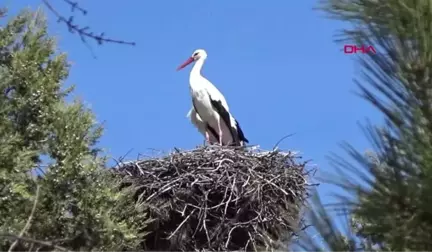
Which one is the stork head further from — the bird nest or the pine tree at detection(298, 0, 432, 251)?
the pine tree at detection(298, 0, 432, 251)

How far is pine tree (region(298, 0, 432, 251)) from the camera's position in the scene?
5.41 ft

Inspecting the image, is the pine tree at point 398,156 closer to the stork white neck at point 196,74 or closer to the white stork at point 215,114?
the white stork at point 215,114

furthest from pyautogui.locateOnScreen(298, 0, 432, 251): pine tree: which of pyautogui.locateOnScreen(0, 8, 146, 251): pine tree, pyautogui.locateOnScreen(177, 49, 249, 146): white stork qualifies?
pyautogui.locateOnScreen(177, 49, 249, 146): white stork

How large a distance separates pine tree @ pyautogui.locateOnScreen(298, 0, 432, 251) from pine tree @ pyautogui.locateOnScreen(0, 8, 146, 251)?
643 cm

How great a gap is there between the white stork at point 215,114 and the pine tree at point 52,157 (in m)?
1.77

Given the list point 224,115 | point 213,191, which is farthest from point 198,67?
point 213,191

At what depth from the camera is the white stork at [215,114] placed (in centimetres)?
1040

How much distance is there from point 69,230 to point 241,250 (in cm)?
146

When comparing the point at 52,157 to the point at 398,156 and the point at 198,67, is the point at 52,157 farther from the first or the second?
the point at 398,156

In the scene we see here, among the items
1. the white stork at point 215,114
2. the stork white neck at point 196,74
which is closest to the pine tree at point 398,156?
the white stork at point 215,114

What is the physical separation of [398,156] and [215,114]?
8.73 meters

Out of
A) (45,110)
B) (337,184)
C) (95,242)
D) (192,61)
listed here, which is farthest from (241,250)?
(337,184)

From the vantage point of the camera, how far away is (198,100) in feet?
34.5

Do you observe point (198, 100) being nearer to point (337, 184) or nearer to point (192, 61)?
point (192, 61)
